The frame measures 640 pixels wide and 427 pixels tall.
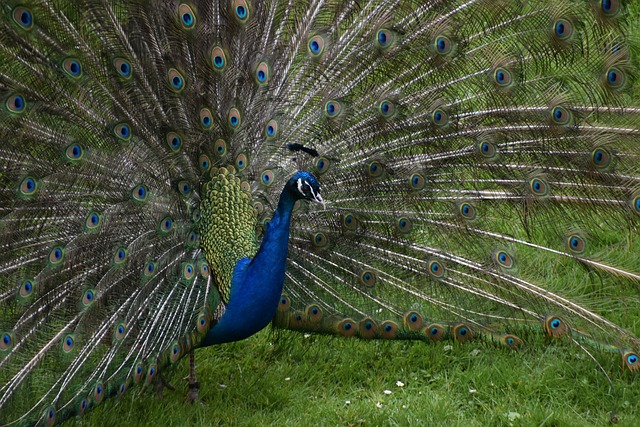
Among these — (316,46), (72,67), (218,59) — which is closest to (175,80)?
(218,59)

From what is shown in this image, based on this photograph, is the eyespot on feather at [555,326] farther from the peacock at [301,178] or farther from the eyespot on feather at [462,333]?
the eyespot on feather at [462,333]

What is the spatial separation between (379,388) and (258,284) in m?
0.96

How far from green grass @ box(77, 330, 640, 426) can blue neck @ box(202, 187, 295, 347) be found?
18.5 inches

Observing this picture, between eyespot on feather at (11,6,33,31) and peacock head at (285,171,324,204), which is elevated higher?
eyespot on feather at (11,6,33,31)

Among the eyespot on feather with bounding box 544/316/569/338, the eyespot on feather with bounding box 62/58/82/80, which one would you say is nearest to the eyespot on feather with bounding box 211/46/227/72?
the eyespot on feather with bounding box 62/58/82/80

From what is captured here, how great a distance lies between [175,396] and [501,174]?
1773 millimetres

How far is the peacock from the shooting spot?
2.97 metres

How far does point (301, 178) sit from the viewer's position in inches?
123

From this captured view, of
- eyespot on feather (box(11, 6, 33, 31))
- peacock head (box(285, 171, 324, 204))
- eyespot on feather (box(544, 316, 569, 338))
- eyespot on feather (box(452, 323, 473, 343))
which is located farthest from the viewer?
eyespot on feather (box(452, 323, 473, 343))

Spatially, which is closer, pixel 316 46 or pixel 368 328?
pixel 316 46

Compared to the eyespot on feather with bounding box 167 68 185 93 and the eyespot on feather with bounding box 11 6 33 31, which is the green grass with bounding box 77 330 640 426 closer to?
the eyespot on feather with bounding box 167 68 185 93

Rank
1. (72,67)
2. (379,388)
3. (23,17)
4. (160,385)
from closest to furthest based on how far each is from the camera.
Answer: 1. (23,17)
2. (72,67)
3. (160,385)
4. (379,388)

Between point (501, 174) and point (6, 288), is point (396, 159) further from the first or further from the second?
point (6, 288)

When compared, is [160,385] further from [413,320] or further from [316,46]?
[316,46]
